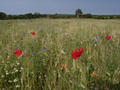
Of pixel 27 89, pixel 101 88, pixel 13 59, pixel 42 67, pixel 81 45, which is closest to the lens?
pixel 101 88

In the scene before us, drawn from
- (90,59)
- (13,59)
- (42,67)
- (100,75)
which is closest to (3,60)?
(13,59)

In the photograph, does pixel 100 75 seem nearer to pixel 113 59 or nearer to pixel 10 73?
pixel 113 59

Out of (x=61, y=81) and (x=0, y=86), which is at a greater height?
(x=61, y=81)

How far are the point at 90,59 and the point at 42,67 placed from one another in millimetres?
606

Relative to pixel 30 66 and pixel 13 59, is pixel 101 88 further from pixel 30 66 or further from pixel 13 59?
pixel 13 59

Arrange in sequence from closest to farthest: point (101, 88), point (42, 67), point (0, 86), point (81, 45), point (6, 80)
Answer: point (101, 88) → point (0, 86) → point (6, 80) → point (42, 67) → point (81, 45)

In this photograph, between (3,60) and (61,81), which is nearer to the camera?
(61,81)

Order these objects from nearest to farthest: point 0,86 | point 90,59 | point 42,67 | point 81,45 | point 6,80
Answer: point 0,86, point 6,80, point 90,59, point 42,67, point 81,45

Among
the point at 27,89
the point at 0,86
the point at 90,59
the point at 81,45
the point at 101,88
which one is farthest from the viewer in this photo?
the point at 81,45

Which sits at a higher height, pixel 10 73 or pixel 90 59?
pixel 90 59

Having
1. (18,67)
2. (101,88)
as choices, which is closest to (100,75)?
(101,88)

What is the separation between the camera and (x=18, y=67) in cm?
192

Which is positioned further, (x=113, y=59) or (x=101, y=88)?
(x=113, y=59)

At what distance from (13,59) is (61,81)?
987 millimetres
